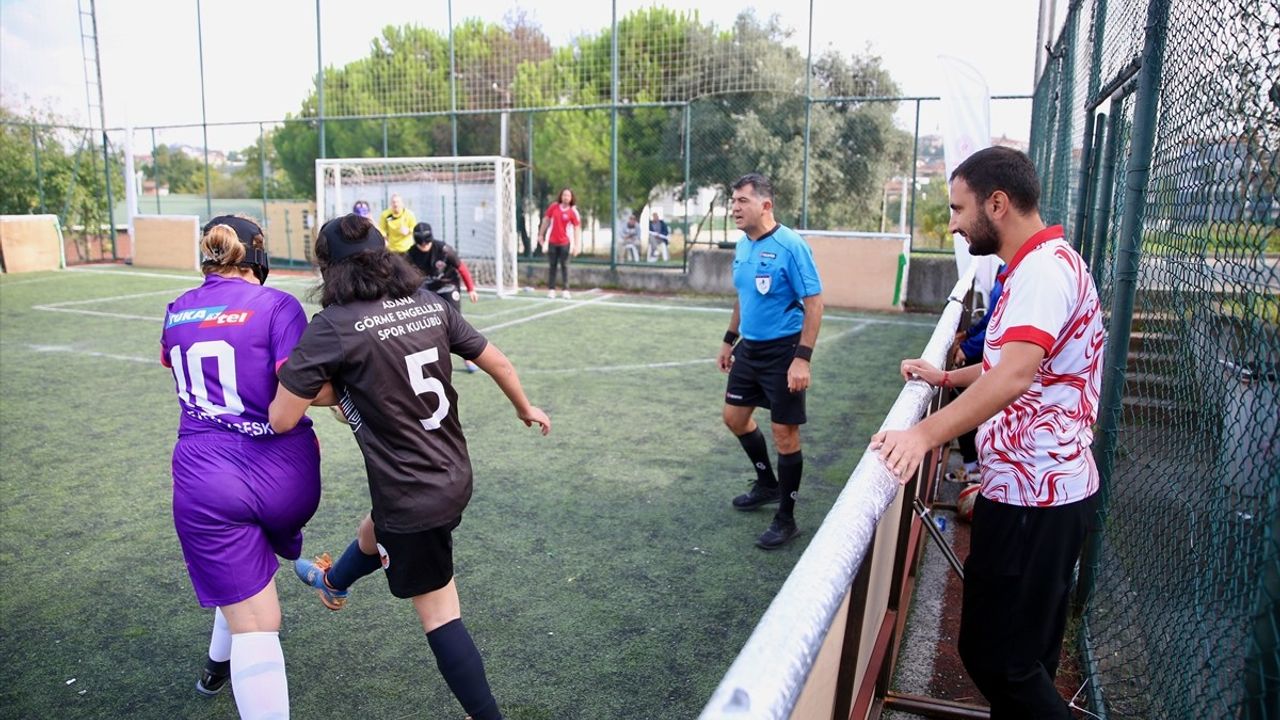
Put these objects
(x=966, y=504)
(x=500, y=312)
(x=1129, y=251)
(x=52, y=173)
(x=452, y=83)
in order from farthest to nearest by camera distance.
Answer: (x=52, y=173) → (x=452, y=83) → (x=500, y=312) → (x=966, y=504) → (x=1129, y=251)

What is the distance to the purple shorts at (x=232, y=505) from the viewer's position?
282 cm

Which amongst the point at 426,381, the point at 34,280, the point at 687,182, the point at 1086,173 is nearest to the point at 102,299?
the point at 34,280

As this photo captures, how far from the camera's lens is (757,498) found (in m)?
5.55

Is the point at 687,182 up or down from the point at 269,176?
down

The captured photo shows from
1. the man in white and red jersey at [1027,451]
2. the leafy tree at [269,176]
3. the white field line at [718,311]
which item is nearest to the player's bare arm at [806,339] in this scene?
the man in white and red jersey at [1027,451]

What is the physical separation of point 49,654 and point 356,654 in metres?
1.33

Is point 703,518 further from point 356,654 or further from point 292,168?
point 292,168

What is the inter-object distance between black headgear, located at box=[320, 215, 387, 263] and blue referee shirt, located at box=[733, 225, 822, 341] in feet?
8.31

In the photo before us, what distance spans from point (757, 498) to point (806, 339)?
1.22m

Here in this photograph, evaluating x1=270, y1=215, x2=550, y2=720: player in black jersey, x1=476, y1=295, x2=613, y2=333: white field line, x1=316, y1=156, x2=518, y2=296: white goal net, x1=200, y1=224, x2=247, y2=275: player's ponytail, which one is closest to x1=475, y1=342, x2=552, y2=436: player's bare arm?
x1=270, y1=215, x2=550, y2=720: player in black jersey

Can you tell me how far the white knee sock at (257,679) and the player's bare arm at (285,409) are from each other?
712 millimetres

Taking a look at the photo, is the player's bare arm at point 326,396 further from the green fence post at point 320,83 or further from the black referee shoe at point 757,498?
the green fence post at point 320,83

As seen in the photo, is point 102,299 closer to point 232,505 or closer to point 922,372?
point 232,505

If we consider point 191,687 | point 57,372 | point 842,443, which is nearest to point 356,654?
point 191,687
